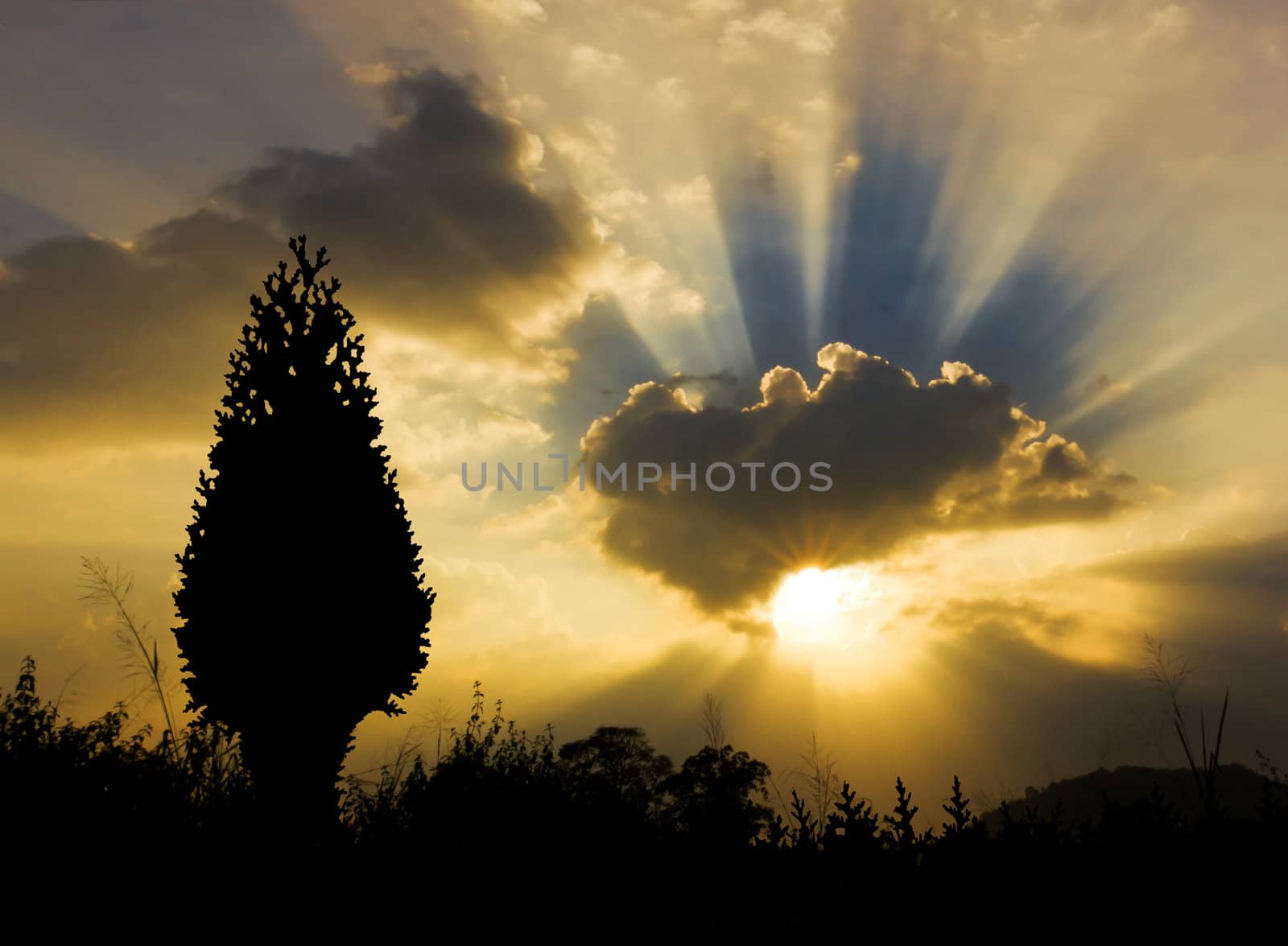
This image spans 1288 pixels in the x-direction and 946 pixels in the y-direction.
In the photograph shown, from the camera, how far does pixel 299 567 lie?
1980 cm

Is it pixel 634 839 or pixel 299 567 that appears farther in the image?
pixel 299 567

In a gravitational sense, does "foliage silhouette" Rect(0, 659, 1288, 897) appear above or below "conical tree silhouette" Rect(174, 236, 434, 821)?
below

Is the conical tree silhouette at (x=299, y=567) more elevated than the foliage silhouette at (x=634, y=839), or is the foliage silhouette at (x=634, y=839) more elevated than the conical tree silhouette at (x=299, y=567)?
the conical tree silhouette at (x=299, y=567)

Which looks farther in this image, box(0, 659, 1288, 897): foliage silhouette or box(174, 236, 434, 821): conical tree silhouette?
box(174, 236, 434, 821): conical tree silhouette

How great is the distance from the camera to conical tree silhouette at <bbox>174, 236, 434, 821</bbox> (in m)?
18.9

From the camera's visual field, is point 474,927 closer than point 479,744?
Yes

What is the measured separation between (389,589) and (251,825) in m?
15.5

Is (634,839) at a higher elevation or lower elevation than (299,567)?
lower

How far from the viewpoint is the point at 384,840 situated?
5.35 m

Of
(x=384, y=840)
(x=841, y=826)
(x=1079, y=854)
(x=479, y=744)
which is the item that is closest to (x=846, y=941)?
(x=841, y=826)

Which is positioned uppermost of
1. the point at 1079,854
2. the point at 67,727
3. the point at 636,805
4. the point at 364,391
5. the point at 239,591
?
the point at 364,391

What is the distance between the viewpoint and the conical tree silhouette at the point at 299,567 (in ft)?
61.9

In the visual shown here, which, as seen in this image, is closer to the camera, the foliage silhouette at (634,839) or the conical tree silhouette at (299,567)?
the foliage silhouette at (634,839)

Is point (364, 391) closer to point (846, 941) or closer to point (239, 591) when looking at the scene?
point (239, 591)
